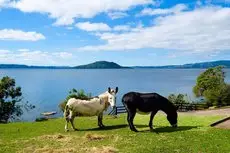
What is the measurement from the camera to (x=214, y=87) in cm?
6306

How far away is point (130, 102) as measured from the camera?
19.4 m

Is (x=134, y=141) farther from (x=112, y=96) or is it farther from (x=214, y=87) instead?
(x=214, y=87)

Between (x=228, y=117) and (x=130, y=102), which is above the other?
(x=130, y=102)

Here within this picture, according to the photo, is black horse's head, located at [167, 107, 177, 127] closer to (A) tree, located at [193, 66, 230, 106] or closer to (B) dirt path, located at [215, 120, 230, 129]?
(B) dirt path, located at [215, 120, 230, 129]

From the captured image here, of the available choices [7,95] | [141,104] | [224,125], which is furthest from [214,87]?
[141,104]

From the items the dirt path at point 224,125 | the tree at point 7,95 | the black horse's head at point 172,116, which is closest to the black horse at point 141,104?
the black horse's head at point 172,116

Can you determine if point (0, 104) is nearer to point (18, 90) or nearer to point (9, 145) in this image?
point (18, 90)

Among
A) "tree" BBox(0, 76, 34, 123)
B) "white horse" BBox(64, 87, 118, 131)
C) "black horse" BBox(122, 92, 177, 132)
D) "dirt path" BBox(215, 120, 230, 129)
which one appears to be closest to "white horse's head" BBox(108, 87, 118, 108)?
"white horse" BBox(64, 87, 118, 131)

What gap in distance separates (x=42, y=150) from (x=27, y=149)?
975 mm

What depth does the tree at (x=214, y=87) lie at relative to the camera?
5466 centimetres

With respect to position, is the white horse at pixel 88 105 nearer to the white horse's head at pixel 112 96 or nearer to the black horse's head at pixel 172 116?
the white horse's head at pixel 112 96

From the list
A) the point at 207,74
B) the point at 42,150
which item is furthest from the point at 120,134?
the point at 207,74

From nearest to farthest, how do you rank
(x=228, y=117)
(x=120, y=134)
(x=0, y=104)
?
(x=120, y=134), (x=228, y=117), (x=0, y=104)

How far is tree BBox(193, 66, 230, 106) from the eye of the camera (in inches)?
2152
